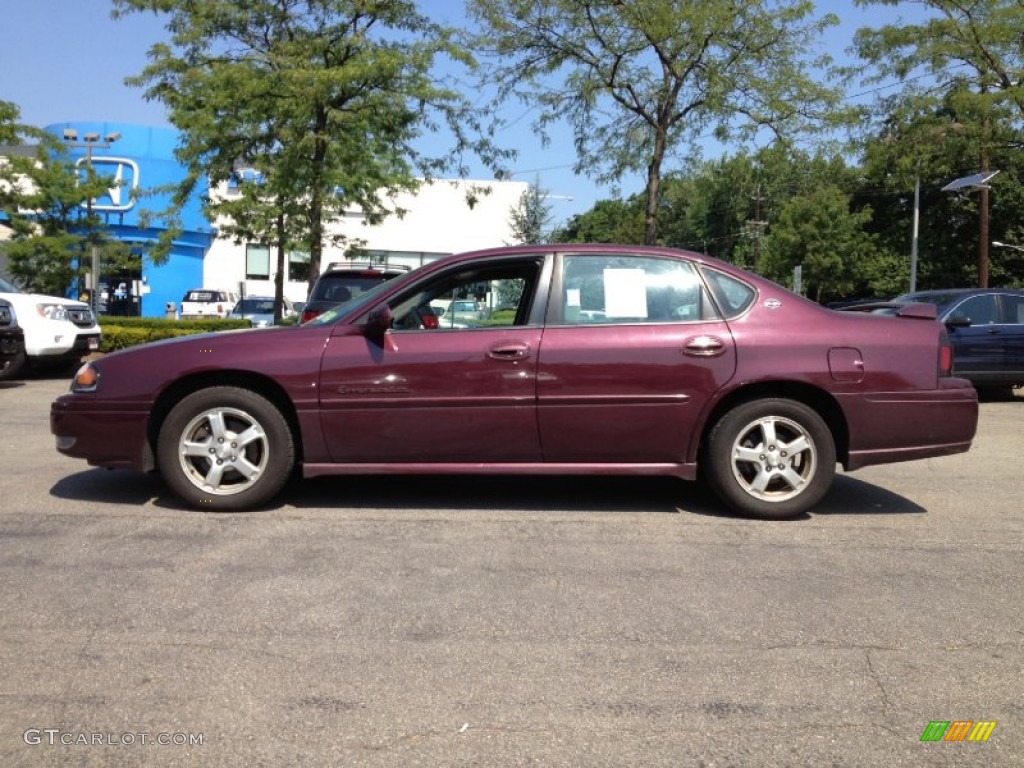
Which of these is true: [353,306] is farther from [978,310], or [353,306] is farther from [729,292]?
[978,310]

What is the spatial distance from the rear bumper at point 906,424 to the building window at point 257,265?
133ft

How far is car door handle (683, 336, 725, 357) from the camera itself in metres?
5.49

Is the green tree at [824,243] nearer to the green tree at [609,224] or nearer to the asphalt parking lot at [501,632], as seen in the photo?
the green tree at [609,224]

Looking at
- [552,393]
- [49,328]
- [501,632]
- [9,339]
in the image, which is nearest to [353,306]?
[552,393]

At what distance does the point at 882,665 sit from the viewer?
3529 millimetres

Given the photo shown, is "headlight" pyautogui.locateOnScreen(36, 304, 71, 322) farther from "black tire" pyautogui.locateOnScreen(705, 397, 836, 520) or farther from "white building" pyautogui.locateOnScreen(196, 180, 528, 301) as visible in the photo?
"white building" pyautogui.locateOnScreen(196, 180, 528, 301)

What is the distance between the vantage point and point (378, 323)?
5.45m

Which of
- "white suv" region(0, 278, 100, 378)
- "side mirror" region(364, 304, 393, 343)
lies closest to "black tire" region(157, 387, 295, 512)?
"side mirror" region(364, 304, 393, 343)

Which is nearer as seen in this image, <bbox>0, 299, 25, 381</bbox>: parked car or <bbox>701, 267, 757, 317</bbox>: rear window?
<bbox>701, 267, 757, 317</bbox>: rear window

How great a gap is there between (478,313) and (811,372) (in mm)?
1971

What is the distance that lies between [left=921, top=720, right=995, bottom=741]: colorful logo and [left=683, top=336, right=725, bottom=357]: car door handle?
271 centimetres

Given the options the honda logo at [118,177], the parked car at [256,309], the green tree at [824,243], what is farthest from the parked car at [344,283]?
the green tree at [824,243]

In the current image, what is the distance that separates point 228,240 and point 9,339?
2203cm

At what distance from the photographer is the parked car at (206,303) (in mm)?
33312
